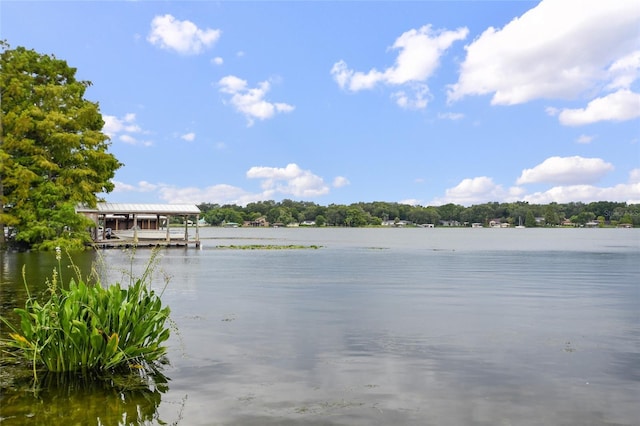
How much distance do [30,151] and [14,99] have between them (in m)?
4.67

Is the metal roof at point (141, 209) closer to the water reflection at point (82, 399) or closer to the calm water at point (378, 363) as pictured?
the calm water at point (378, 363)

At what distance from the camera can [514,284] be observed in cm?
2595

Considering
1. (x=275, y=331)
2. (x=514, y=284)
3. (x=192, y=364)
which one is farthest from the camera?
(x=514, y=284)

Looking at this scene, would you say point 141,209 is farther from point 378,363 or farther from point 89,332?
point 89,332

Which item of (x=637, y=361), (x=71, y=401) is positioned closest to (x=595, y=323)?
(x=637, y=361)

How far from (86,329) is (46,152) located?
140 feet

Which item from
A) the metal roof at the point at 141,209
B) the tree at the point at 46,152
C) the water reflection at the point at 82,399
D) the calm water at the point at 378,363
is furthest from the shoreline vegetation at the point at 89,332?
the metal roof at the point at 141,209

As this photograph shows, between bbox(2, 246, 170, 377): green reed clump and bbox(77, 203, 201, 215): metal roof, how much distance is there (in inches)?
1727

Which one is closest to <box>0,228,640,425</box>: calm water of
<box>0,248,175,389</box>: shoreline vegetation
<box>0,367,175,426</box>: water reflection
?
<box>0,367,175,426</box>: water reflection

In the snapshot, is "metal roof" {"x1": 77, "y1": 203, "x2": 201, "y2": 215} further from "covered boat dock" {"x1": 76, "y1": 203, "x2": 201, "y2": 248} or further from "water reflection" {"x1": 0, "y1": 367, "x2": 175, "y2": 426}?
"water reflection" {"x1": 0, "y1": 367, "x2": 175, "y2": 426}

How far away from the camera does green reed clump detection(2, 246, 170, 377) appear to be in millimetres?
8273

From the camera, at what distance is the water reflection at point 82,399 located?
7082 mm

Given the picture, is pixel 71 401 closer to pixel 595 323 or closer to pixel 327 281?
pixel 595 323

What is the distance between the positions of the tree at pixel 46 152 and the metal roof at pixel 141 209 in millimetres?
1679
